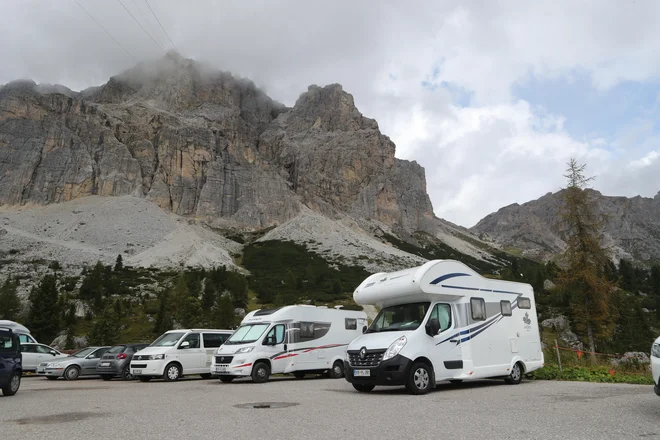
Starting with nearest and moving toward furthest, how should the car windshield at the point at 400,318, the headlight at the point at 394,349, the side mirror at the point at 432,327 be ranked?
1. the headlight at the point at 394,349
2. the side mirror at the point at 432,327
3. the car windshield at the point at 400,318

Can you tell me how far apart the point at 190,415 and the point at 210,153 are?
161927 millimetres

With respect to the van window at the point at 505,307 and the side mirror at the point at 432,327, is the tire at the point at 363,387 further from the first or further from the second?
the van window at the point at 505,307

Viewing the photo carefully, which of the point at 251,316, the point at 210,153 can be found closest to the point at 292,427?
the point at 251,316

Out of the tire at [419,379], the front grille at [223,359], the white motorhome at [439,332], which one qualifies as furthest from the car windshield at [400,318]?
the front grille at [223,359]

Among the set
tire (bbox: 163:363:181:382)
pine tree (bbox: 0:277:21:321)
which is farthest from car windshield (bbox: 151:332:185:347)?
pine tree (bbox: 0:277:21:321)

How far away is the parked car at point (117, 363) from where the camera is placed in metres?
21.3

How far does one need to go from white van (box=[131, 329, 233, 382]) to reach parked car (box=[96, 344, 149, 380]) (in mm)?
1626

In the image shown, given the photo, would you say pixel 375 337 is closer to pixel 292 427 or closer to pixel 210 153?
pixel 292 427

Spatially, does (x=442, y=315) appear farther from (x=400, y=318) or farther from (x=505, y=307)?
(x=505, y=307)

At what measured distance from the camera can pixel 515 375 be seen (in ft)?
46.8

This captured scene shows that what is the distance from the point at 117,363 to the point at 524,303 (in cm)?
1791

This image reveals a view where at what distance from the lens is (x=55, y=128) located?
145 metres

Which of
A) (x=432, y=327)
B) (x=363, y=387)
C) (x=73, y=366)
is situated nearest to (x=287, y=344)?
(x=363, y=387)

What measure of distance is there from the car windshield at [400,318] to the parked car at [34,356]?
18646 millimetres
